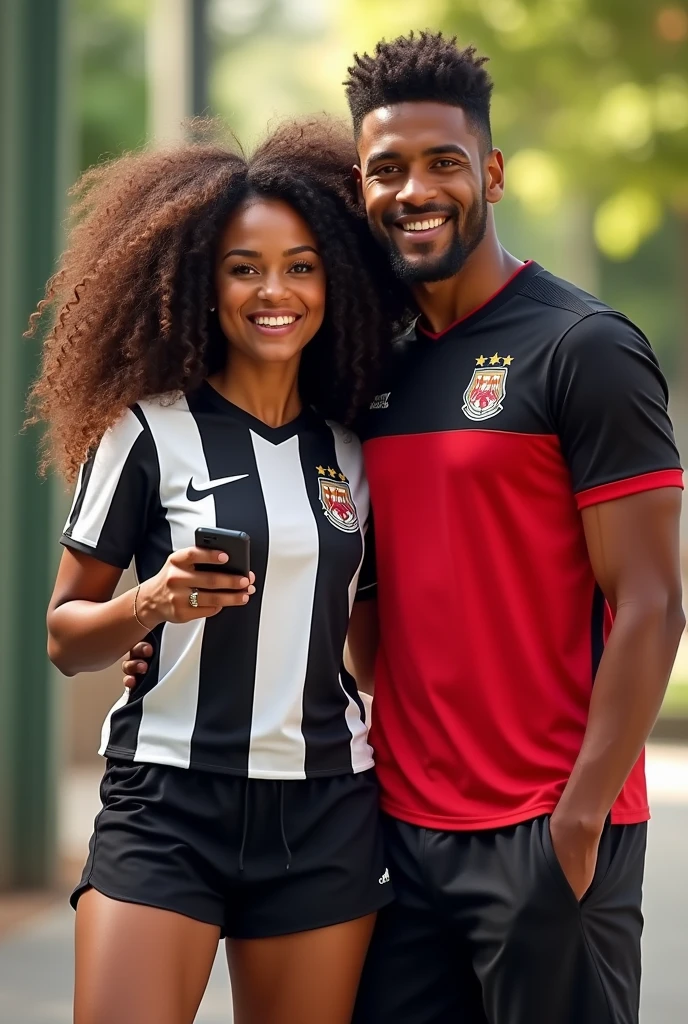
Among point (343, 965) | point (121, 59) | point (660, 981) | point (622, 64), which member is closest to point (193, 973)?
point (343, 965)

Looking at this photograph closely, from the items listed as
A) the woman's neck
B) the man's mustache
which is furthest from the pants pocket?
the man's mustache

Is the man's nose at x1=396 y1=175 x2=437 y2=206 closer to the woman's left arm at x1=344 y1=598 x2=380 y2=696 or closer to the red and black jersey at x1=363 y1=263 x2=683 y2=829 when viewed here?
the red and black jersey at x1=363 y1=263 x2=683 y2=829

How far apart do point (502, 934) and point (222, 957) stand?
2.61 m

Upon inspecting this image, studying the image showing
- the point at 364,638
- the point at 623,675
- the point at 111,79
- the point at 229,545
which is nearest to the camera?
the point at 229,545

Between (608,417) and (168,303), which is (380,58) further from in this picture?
(608,417)

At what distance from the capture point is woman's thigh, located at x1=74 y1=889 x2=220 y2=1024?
2.53 metres

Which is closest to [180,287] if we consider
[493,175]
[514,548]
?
[493,175]

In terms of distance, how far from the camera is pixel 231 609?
9.05ft

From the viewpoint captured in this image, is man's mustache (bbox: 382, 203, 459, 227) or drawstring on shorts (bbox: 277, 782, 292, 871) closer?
drawstring on shorts (bbox: 277, 782, 292, 871)

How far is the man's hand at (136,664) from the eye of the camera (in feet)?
9.27

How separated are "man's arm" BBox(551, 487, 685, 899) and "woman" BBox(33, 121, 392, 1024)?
17.3 inches

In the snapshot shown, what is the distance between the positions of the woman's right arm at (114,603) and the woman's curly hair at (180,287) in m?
0.28

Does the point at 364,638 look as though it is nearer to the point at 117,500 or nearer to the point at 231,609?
the point at 231,609

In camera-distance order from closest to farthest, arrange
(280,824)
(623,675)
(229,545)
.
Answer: (229,545), (623,675), (280,824)
